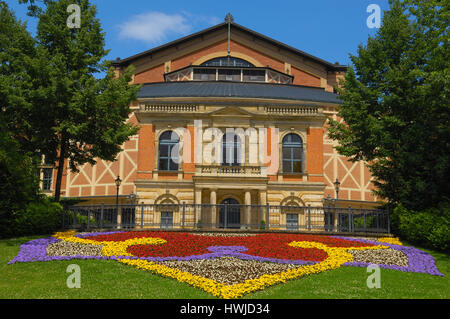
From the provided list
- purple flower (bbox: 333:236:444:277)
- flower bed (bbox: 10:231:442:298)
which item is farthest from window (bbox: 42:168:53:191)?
purple flower (bbox: 333:236:444:277)

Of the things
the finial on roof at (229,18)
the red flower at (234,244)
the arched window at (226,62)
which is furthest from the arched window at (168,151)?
the finial on roof at (229,18)

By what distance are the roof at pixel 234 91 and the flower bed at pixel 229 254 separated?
19823 mm

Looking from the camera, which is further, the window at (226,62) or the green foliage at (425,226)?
the window at (226,62)

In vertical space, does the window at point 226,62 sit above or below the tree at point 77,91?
above

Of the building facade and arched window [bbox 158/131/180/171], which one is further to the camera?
arched window [bbox 158/131/180/171]

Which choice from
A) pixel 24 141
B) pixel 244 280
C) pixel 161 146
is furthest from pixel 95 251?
pixel 161 146

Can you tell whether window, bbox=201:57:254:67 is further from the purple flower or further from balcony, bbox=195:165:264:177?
the purple flower

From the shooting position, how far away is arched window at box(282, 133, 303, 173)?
31359 mm

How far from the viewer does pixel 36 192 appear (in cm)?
2108

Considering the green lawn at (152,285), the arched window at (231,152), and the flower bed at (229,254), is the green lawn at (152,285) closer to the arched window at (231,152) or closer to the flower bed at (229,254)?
the flower bed at (229,254)

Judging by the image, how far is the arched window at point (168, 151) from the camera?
102ft

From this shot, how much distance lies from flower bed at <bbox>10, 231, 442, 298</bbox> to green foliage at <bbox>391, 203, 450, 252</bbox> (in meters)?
0.94
